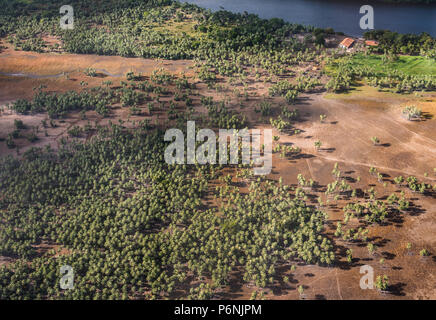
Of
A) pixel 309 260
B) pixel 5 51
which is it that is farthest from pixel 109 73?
pixel 309 260

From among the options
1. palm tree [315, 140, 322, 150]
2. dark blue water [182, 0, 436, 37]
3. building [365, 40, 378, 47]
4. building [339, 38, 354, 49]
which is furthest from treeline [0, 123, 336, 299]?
dark blue water [182, 0, 436, 37]

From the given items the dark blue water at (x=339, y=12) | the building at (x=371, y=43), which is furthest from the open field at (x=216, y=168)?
the dark blue water at (x=339, y=12)

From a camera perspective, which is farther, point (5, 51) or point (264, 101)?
point (5, 51)

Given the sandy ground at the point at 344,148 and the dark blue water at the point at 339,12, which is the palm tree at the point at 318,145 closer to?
the sandy ground at the point at 344,148

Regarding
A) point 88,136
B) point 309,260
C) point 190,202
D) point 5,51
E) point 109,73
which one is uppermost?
point 5,51

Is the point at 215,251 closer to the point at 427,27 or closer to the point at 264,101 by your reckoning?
the point at 264,101

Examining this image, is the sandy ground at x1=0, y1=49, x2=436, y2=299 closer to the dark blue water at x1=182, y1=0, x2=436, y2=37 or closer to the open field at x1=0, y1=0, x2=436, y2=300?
Answer: the open field at x1=0, y1=0, x2=436, y2=300
